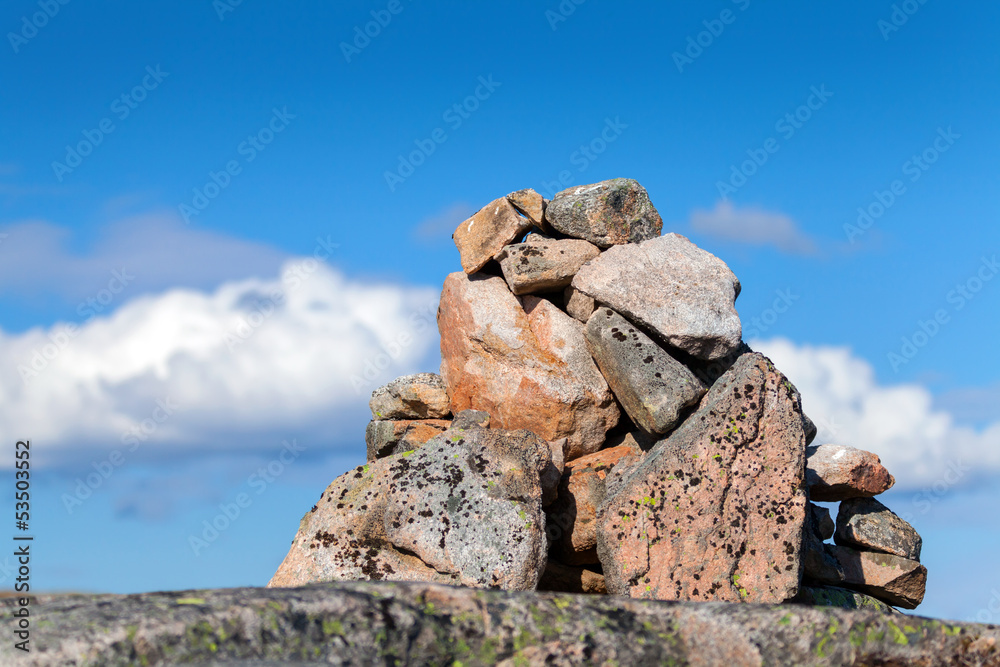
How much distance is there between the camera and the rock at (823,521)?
1634 cm

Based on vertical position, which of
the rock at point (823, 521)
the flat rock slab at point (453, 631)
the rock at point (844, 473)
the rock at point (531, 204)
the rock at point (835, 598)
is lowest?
the flat rock slab at point (453, 631)

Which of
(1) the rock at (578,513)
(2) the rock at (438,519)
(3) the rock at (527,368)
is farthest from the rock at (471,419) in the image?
(1) the rock at (578,513)

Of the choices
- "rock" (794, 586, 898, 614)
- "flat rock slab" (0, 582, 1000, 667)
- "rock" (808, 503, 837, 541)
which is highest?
"rock" (808, 503, 837, 541)

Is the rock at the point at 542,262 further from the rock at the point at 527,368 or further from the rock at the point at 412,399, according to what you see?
the rock at the point at 412,399

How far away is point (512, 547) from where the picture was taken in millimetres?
12242

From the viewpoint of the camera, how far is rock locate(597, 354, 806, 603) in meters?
12.7

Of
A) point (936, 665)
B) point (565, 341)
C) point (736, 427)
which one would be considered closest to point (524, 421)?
point (565, 341)

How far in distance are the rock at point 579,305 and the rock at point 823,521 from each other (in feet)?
18.0

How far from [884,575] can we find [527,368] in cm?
767

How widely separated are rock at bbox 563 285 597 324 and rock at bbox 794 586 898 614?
18.5 feet

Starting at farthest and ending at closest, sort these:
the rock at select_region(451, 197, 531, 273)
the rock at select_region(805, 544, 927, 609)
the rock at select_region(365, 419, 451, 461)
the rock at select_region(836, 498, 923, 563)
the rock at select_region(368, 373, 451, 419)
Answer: the rock at select_region(836, 498, 923, 563) < the rock at select_region(805, 544, 927, 609) < the rock at select_region(368, 373, 451, 419) < the rock at select_region(365, 419, 451, 461) < the rock at select_region(451, 197, 531, 273)

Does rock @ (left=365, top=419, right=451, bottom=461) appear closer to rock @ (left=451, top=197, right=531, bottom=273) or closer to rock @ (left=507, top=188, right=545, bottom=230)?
rock @ (left=451, top=197, right=531, bottom=273)

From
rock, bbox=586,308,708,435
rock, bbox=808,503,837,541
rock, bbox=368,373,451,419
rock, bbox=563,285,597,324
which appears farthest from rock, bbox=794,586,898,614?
rock, bbox=368,373,451,419

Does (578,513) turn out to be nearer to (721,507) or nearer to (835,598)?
(721,507)
